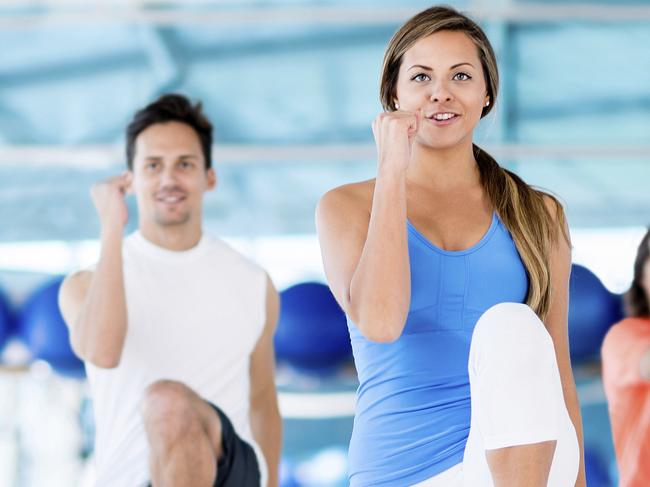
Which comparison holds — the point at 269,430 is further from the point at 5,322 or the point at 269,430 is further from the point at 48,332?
the point at 5,322

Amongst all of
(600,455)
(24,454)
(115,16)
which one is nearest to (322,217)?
(600,455)

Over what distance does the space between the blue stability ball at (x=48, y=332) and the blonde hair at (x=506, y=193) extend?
67.1 inches

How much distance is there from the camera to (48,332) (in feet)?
10.1

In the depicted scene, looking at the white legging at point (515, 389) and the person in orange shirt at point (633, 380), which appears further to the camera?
the person in orange shirt at point (633, 380)

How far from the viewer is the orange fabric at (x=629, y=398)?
2.04m

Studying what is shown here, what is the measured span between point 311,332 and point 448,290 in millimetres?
1501

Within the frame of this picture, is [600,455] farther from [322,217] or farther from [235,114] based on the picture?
[235,114]

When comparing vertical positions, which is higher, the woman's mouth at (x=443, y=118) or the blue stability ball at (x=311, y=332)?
the woman's mouth at (x=443, y=118)

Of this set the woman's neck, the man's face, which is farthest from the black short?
the woman's neck

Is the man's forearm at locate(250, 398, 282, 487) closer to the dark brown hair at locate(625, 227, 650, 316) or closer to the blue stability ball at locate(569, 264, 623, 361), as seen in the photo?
the dark brown hair at locate(625, 227, 650, 316)

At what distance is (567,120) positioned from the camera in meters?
5.07

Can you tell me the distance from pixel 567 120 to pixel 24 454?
292 centimetres

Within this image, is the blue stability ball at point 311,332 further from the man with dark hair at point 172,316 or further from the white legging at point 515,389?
the white legging at point 515,389

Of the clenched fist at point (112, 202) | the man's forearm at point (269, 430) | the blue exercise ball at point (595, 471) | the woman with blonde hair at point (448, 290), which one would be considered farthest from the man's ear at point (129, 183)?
the blue exercise ball at point (595, 471)
